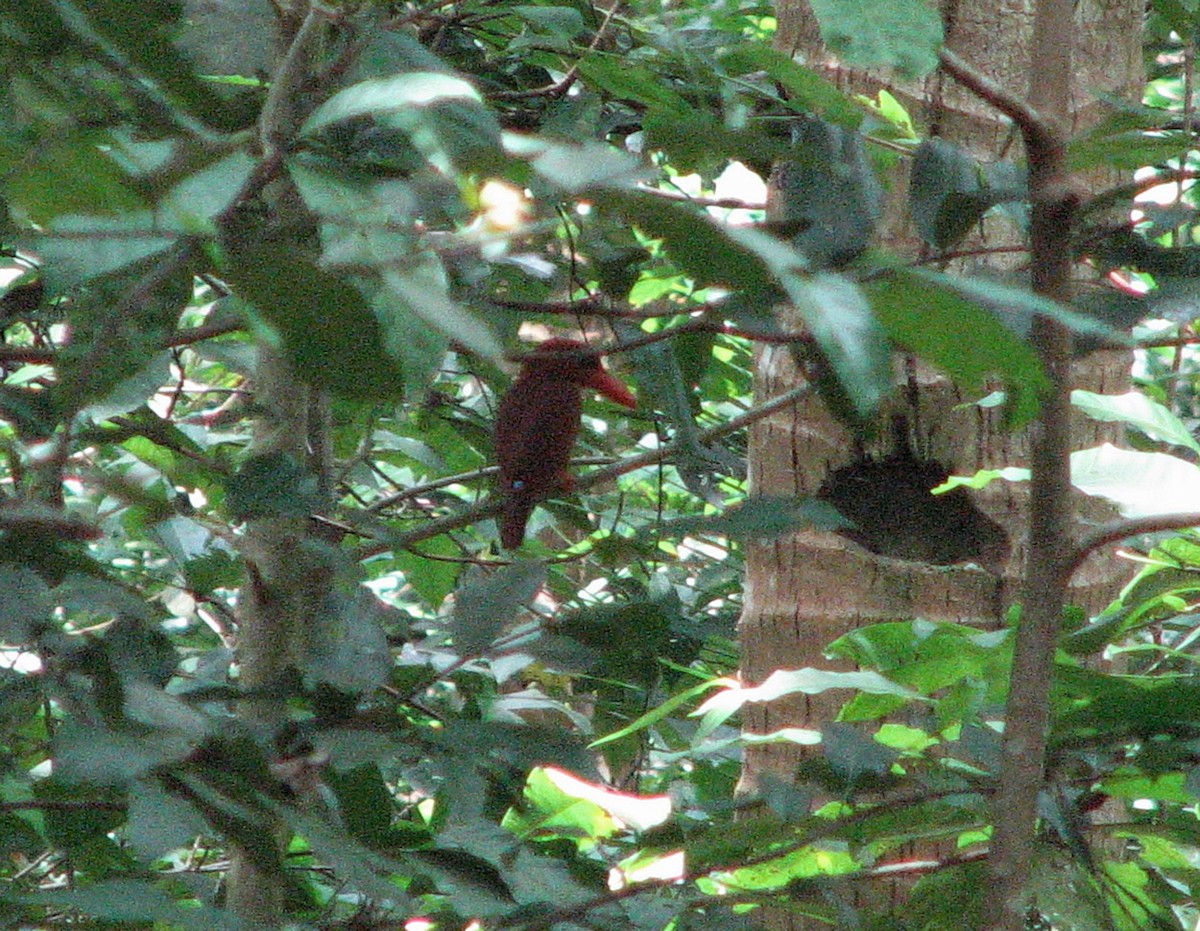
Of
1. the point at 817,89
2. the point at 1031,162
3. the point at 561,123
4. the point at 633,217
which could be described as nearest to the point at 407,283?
the point at 633,217

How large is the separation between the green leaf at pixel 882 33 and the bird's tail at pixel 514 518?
0.89 metres

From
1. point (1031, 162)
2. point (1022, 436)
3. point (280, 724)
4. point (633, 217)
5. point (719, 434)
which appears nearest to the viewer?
point (633, 217)

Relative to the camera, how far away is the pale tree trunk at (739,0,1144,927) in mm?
1484

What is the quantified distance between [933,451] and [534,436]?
47 centimetres

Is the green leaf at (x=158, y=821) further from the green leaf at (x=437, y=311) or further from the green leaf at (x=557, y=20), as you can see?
the green leaf at (x=557, y=20)

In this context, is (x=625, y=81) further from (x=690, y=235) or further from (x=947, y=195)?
(x=690, y=235)

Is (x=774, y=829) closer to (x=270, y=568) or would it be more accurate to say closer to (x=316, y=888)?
(x=270, y=568)

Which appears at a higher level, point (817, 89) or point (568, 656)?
point (817, 89)

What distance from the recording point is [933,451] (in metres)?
1.51

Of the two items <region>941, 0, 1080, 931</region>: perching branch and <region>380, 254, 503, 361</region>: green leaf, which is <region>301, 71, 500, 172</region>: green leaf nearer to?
<region>380, 254, 503, 361</region>: green leaf

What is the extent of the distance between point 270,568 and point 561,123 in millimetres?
474

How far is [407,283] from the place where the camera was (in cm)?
43

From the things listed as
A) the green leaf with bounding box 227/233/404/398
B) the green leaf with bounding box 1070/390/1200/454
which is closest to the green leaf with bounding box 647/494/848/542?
the green leaf with bounding box 1070/390/1200/454

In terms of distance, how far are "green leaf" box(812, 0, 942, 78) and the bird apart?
2.86 ft
